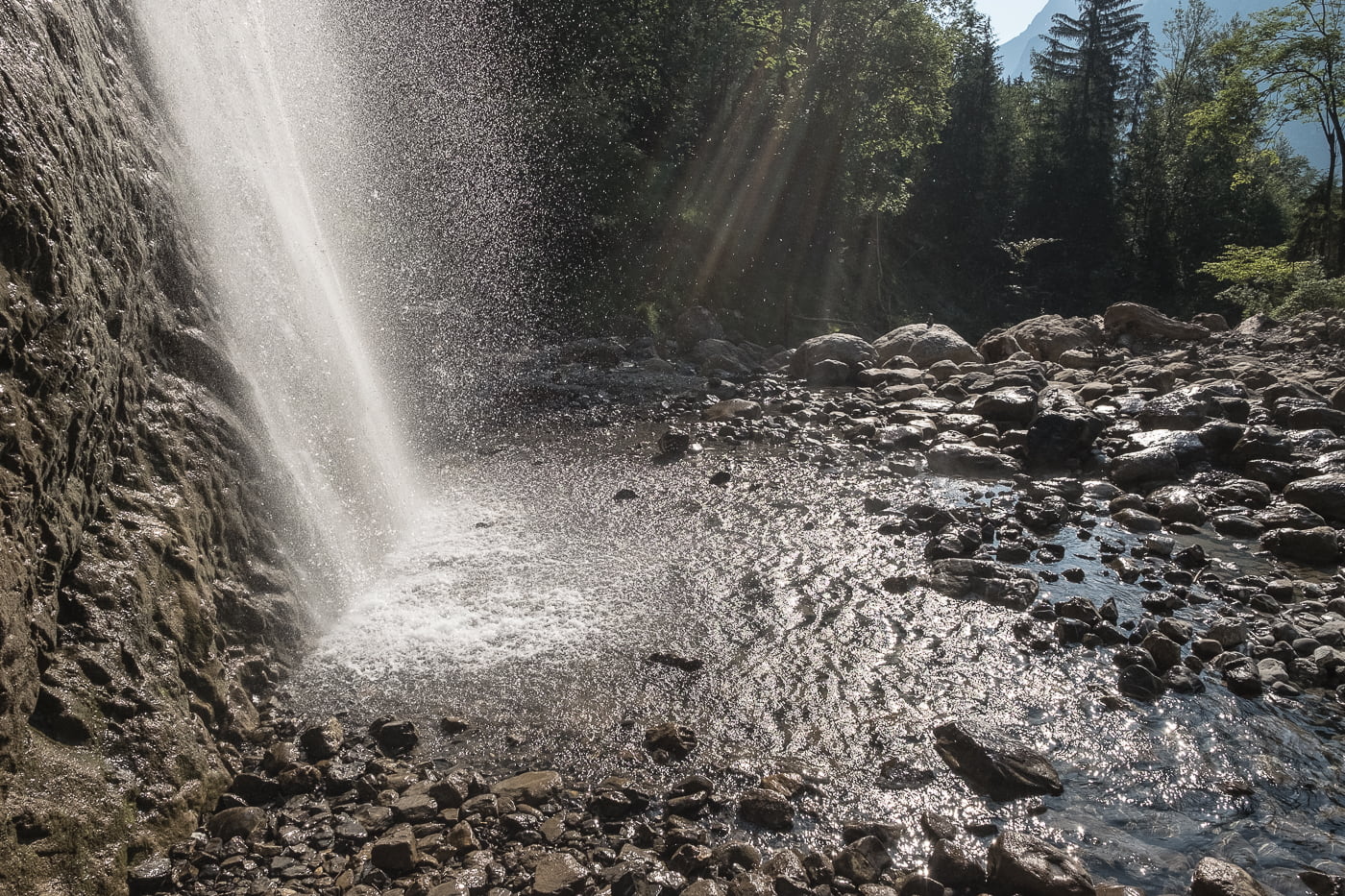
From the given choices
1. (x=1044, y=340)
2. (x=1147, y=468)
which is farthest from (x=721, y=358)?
(x=1147, y=468)

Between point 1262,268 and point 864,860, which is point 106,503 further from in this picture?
point 1262,268

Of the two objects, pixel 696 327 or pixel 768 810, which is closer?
pixel 768 810

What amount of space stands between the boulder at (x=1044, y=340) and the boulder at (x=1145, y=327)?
500 millimetres

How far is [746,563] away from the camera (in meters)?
8.29

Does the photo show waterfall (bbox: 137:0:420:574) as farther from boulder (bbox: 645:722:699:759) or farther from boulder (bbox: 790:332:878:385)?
boulder (bbox: 790:332:878:385)

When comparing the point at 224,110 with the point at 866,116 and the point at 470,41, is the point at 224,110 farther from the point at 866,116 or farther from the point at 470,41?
the point at 866,116

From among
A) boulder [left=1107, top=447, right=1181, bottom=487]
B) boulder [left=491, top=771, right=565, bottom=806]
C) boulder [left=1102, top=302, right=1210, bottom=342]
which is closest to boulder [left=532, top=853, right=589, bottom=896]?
boulder [left=491, top=771, right=565, bottom=806]

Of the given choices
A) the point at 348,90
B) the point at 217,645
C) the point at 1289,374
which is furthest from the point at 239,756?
the point at 348,90

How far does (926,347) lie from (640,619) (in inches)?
603

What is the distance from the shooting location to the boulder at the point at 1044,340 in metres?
20.5

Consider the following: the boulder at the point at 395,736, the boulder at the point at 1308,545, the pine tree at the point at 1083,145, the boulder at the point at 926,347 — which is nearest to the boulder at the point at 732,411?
the boulder at the point at 926,347

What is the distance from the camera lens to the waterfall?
6.81 metres

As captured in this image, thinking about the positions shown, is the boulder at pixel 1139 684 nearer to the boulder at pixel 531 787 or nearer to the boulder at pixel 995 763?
the boulder at pixel 995 763

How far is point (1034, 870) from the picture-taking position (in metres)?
3.89
